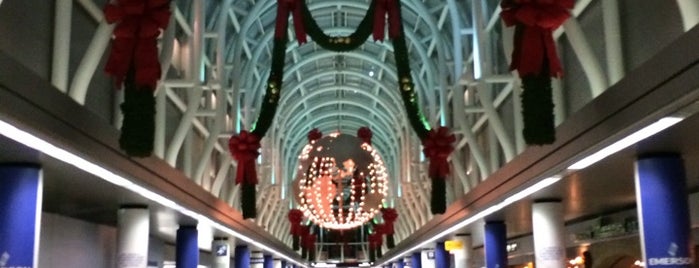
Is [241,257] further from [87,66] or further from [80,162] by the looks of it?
[80,162]

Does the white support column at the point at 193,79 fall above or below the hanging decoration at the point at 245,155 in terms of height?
above

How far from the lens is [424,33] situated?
114ft

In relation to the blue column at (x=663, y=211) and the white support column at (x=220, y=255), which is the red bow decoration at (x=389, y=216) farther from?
the blue column at (x=663, y=211)

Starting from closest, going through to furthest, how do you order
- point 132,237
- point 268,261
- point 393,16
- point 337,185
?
point 393,16 → point 132,237 → point 337,185 → point 268,261

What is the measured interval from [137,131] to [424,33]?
24381mm

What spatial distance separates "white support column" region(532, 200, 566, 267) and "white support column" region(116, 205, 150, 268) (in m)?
7.78

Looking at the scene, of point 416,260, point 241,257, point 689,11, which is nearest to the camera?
point 689,11

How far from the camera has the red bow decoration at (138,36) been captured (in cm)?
1028

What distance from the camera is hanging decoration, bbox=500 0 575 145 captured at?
9969mm

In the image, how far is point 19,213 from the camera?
38.9 ft

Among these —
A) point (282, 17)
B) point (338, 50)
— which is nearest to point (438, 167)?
point (338, 50)

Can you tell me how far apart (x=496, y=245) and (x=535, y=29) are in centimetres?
1465

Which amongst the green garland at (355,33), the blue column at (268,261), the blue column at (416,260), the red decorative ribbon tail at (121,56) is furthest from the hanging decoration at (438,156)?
the blue column at (268,261)

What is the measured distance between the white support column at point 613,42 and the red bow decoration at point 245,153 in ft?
29.6
